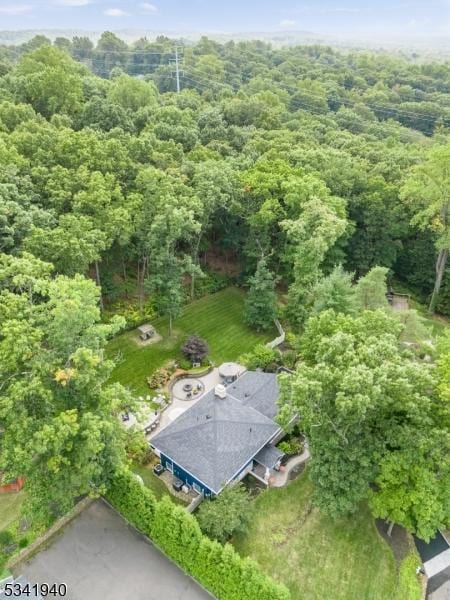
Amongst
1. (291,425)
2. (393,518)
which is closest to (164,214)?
(291,425)

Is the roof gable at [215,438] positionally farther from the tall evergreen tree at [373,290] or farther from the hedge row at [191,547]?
the tall evergreen tree at [373,290]

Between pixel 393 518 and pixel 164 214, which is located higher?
pixel 164 214

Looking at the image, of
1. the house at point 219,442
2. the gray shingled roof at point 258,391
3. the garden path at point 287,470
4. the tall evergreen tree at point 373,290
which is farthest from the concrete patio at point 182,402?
the tall evergreen tree at point 373,290

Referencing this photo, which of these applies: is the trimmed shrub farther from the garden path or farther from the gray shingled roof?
the garden path

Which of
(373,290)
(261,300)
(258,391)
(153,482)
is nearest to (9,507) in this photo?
(153,482)

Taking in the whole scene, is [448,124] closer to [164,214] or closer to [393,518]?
[164,214]

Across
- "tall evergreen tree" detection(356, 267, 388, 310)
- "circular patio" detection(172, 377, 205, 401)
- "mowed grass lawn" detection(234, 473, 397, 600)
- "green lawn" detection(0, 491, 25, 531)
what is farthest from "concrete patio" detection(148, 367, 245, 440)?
"tall evergreen tree" detection(356, 267, 388, 310)
